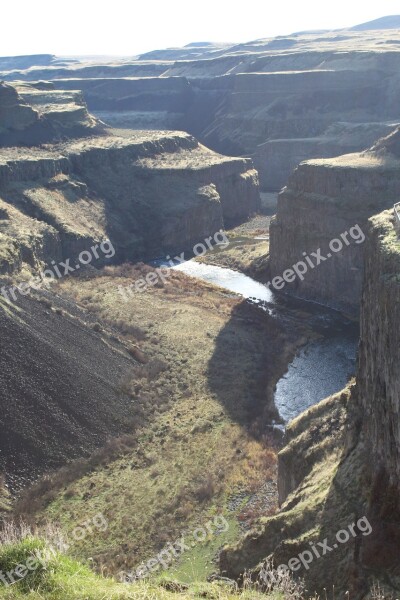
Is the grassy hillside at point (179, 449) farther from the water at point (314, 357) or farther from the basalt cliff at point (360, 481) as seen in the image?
the basalt cliff at point (360, 481)

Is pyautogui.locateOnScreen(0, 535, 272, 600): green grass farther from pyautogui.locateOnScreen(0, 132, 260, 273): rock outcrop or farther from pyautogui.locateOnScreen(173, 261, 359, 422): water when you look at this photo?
pyautogui.locateOnScreen(0, 132, 260, 273): rock outcrop

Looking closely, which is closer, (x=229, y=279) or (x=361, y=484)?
(x=361, y=484)

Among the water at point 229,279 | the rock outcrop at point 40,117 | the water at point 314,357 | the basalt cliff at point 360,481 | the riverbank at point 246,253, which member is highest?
the rock outcrop at point 40,117

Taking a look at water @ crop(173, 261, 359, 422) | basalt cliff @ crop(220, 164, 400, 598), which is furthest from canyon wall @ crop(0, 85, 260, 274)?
basalt cliff @ crop(220, 164, 400, 598)

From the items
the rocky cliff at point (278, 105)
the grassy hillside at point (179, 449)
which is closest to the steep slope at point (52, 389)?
the grassy hillside at point (179, 449)

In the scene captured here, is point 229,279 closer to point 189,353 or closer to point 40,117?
point 189,353

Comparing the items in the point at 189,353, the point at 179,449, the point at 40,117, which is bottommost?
the point at 179,449

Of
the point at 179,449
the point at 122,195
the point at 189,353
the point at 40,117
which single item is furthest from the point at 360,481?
the point at 40,117
